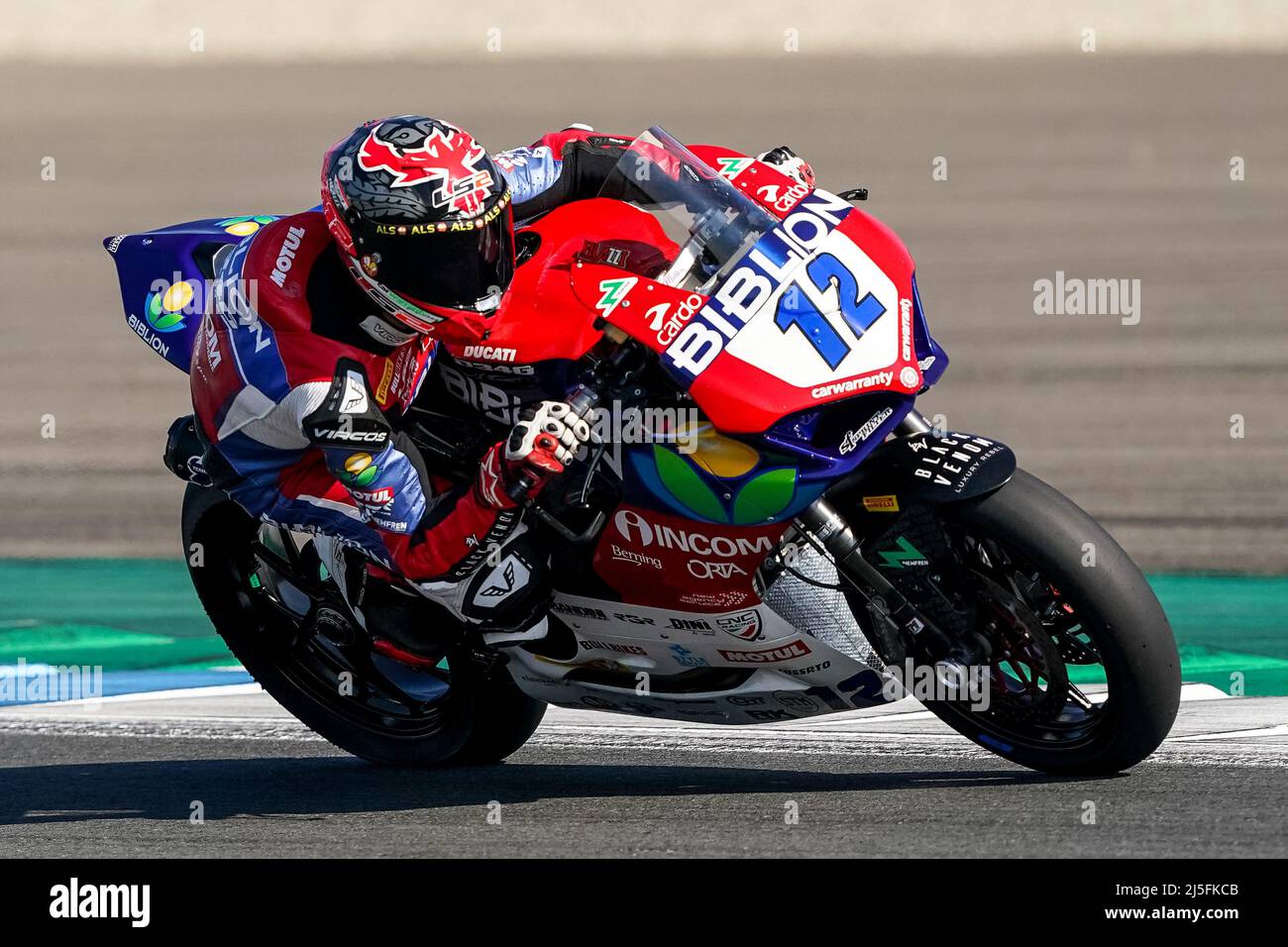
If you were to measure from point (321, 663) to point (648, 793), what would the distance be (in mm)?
1230

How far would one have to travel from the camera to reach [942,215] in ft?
37.3

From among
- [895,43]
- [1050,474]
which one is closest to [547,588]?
[1050,474]

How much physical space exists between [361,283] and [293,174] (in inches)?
374

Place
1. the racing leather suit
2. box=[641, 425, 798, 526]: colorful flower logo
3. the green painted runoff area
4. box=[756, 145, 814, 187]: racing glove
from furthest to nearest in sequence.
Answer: the green painted runoff area < box=[756, 145, 814, 187]: racing glove < the racing leather suit < box=[641, 425, 798, 526]: colorful flower logo

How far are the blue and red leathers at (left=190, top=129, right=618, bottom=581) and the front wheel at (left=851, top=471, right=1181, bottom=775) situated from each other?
103 centimetres

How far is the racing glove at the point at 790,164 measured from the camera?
409cm

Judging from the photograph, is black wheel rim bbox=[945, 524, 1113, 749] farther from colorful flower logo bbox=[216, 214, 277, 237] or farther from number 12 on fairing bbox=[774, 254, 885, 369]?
colorful flower logo bbox=[216, 214, 277, 237]

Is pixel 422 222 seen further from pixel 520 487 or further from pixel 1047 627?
pixel 1047 627

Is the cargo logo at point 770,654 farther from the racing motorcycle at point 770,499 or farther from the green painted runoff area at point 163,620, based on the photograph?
the green painted runoff area at point 163,620

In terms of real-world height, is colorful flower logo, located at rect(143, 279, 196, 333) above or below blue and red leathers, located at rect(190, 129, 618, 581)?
above

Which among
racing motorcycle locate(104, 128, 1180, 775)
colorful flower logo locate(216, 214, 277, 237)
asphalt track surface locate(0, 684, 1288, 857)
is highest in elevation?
colorful flower logo locate(216, 214, 277, 237)

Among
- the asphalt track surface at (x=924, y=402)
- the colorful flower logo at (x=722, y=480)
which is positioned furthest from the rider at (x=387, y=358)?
the asphalt track surface at (x=924, y=402)

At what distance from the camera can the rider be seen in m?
3.70

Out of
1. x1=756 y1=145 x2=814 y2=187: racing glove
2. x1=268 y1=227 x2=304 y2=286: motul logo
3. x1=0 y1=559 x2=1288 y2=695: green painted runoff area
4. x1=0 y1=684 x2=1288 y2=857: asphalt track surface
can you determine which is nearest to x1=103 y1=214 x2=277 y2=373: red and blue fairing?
x1=268 y1=227 x2=304 y2=286: motul logo
